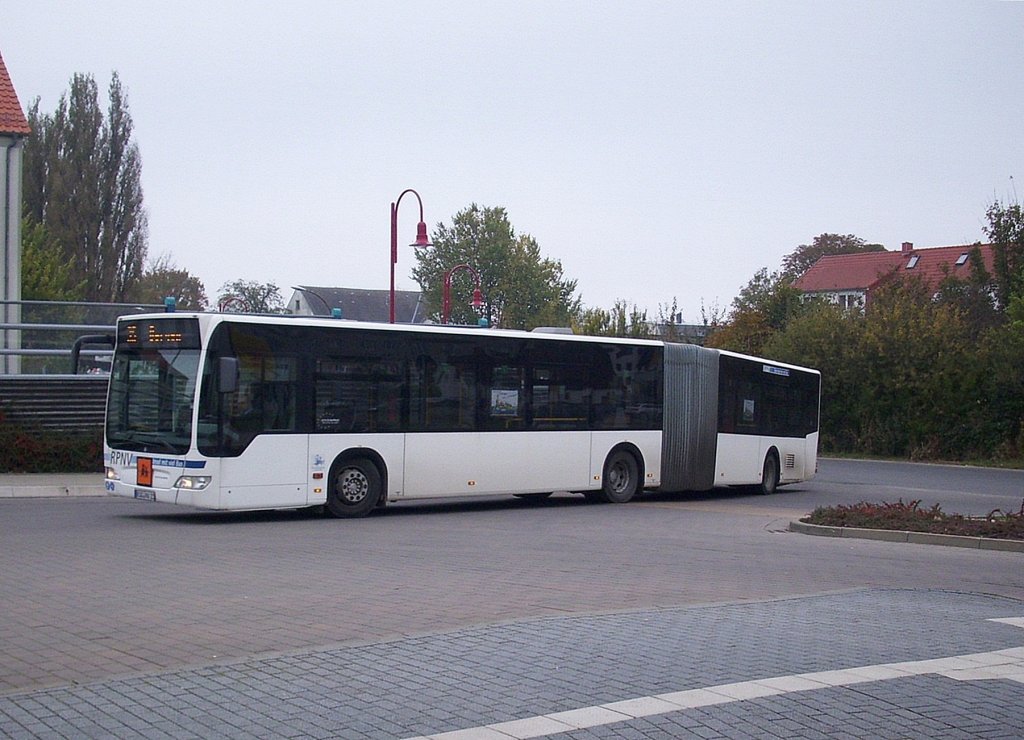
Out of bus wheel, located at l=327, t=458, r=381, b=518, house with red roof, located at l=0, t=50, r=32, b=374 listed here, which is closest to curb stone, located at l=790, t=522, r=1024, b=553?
bus wheel, located at l=327, t=458, r=381, b=518

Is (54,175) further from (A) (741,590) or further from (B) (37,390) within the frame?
(A) (741,590)

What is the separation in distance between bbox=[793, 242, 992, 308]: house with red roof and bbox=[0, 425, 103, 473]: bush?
233ft

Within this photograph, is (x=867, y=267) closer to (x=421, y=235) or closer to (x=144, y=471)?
(x=421, y=235)

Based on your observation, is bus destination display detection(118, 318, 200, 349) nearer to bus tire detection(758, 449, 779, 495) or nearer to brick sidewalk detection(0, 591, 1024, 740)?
brick sidewalk detection(0, 591, 1024, 740)

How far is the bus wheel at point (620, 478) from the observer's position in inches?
898

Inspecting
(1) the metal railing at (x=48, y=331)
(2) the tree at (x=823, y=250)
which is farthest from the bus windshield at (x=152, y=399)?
(2) the tree at (x=823, y=250)

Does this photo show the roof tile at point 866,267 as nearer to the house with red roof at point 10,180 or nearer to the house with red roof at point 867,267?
the house with red roof at point 867,267

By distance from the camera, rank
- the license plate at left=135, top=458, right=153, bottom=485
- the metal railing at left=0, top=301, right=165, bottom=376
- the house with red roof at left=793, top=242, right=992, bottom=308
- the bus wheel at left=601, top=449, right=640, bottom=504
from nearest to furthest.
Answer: the license plate at left=135, top=458, right=153, bottom=485
the bus wheel at left=601, top=449, right=640, bottom=504
the metal railing at left=0, top=301, right=165, bottom=376
the house with red roof at left=793, top=242, right=992, bottom=308

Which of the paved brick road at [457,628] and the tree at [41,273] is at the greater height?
the tree at [41,273]

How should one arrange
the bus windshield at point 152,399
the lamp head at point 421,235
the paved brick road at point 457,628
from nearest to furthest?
the paved brick road at point 457,628 → the bus windshield at point 152,399 → the lamp head at point 421,235

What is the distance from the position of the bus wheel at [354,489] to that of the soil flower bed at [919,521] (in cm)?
663

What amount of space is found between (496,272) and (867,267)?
29.3 metres

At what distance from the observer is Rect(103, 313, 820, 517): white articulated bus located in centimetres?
1675

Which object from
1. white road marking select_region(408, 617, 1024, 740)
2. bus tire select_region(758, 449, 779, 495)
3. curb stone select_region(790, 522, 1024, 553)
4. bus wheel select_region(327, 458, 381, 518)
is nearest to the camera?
→ white road marking select_region(408, 617, 1024, 740)
